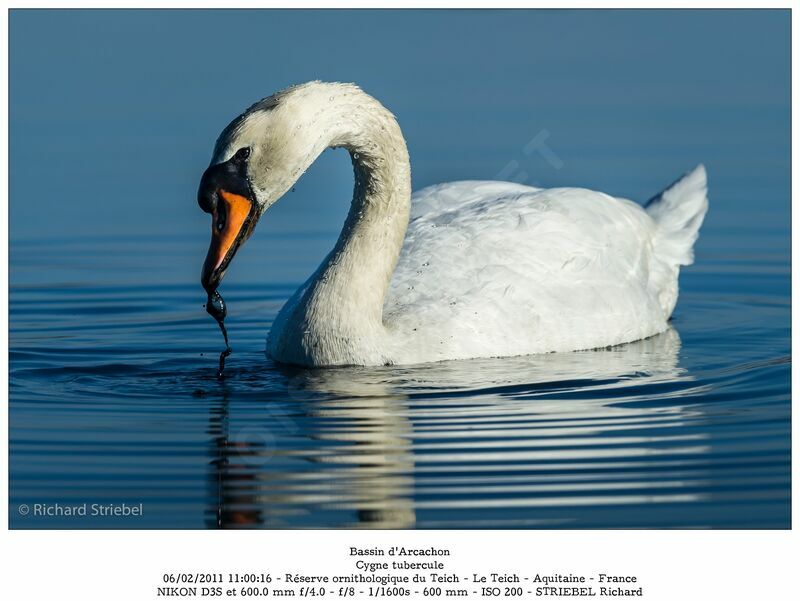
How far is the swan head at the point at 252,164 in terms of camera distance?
12344mm

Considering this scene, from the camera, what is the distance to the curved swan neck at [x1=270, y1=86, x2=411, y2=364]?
1377 centimetres

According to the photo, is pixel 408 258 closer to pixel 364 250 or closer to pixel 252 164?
pixel 364 250

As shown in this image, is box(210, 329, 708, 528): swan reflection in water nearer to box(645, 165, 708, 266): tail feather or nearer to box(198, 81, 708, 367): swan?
box(198, 81, 708, 367): swan

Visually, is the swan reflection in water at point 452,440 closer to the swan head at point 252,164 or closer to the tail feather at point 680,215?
the swan head at point 252,164

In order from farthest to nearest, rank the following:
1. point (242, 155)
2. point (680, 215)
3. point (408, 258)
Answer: point (680, 215) → point (408, 258) → point (242, 155)

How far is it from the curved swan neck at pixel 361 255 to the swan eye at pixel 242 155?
1071mm

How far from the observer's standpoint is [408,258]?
49.1 ft

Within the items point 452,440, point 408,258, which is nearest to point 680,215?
point 408,258

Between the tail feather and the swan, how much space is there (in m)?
1.05

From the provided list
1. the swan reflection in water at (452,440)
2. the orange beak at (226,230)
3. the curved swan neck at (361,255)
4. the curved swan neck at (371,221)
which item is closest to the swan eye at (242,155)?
the orange beak at (226,230)

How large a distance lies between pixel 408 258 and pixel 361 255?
35.2 inches

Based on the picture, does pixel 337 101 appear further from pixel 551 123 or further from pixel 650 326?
pixel 551 123

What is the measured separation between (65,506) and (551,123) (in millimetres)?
14996

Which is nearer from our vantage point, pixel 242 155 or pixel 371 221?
pixel 242 155
